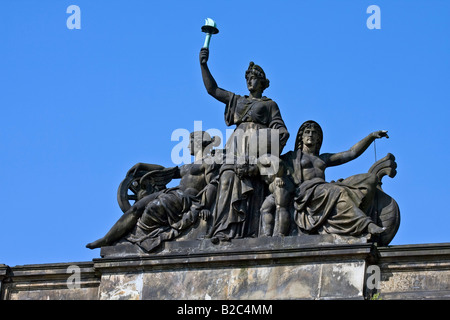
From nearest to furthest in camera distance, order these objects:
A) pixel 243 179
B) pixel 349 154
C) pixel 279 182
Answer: pixel 279 182
pixel 243 179
pixel 349 154

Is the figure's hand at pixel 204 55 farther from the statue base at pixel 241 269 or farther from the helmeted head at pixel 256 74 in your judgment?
the statue base at pixel 241 269

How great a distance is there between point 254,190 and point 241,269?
1.61m

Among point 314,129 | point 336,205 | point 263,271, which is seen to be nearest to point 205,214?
point 263,271

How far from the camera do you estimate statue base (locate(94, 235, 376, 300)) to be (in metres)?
24.9

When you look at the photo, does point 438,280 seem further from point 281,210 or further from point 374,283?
point 281,210

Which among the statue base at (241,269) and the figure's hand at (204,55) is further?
the figure's hand at (204,55)

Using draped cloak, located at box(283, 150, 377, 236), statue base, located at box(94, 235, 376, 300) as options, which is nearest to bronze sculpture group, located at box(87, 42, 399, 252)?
draped cloak, located at box(283, 150, 377, 236)

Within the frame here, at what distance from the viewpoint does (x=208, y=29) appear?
90.6ft

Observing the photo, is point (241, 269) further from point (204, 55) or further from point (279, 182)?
point (204, 55)

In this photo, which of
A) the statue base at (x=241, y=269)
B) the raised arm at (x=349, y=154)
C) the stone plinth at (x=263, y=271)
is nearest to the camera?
the stone plinth at (x=263, y=271)

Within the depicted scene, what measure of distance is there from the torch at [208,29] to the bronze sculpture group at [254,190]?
8.6 inches

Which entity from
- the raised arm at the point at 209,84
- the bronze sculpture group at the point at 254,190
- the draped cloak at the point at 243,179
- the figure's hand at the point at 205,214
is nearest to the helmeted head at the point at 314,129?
the bronze sculpture group at the point at 254,190

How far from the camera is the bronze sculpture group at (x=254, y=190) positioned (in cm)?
2561
